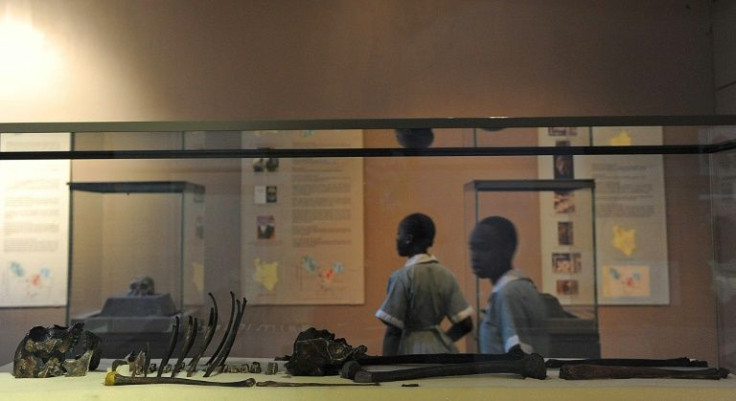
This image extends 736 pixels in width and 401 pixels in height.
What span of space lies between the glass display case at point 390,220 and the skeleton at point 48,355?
0.55ft

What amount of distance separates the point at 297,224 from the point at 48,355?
31.1 inches

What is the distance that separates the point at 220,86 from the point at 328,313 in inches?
45.3

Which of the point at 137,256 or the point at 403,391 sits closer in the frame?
the point at 403,391

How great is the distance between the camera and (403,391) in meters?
1.74

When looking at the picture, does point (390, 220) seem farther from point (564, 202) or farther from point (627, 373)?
point (627, 373)

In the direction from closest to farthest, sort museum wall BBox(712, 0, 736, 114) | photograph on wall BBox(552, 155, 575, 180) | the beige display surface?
the beige display surface < photograph on wall BBox(552, 155, 575, 180) < museum wall BBox(712, 0, 736, 114)

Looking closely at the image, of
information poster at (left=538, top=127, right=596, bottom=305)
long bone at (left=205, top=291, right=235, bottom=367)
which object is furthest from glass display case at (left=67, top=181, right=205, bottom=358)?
information poster at (left=538, top=127, right=596, bottom=305)

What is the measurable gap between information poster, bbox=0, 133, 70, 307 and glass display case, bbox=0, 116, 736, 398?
0.04ft

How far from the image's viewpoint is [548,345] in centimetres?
210

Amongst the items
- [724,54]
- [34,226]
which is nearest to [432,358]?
[34,226]

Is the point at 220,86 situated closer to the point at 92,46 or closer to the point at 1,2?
the point at 92,46

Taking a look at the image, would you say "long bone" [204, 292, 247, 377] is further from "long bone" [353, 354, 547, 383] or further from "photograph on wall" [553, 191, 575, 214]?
"photograph on wall" [553, 191, 575, 214]

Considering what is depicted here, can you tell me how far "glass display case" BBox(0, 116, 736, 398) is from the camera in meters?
1.93

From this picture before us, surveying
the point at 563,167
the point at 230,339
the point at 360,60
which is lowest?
the point at 230,339
